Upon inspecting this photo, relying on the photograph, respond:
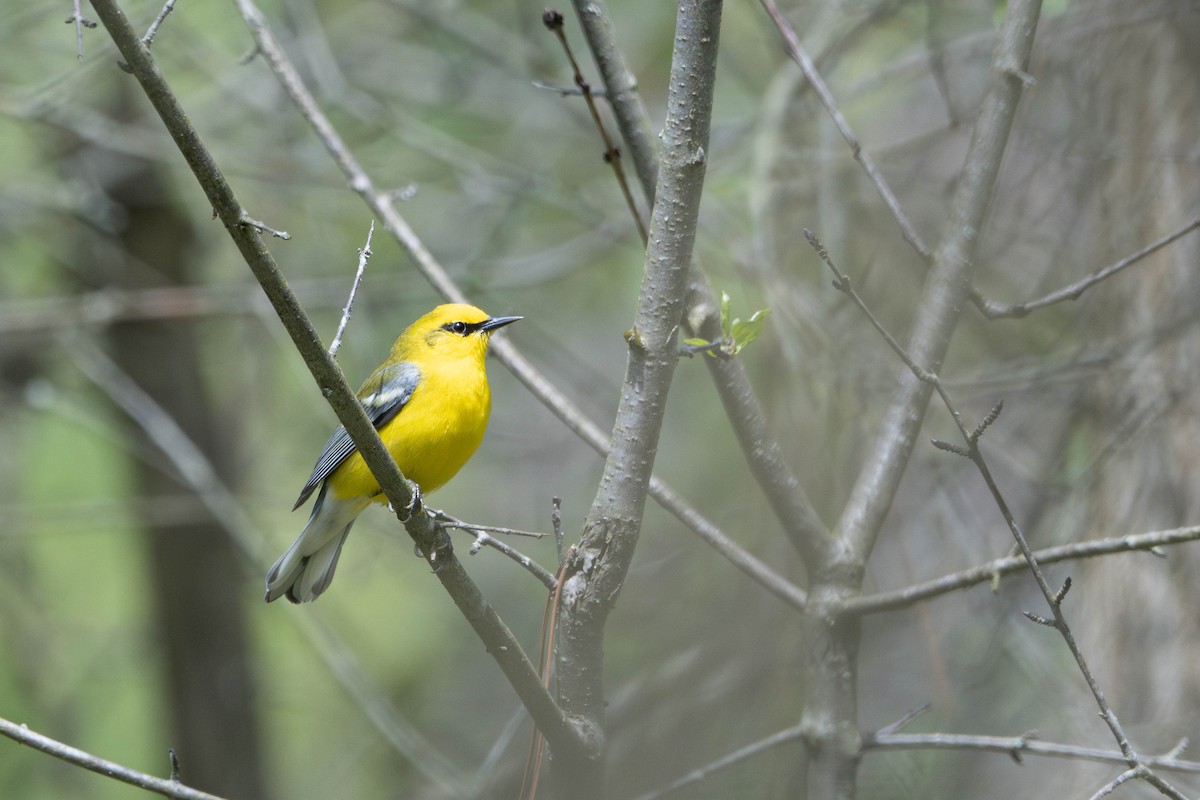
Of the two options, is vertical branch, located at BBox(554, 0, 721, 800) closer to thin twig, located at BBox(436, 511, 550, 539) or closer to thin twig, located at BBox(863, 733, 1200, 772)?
thin twig, located at BBox(436, 511, 550, 539)

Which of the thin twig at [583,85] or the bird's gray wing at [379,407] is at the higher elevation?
the thin twig at [583,85]

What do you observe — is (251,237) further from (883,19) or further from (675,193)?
(883,19)

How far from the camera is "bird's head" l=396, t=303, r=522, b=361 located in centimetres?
453

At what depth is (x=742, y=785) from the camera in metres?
3.31

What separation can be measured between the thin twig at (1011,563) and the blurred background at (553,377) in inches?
13.0

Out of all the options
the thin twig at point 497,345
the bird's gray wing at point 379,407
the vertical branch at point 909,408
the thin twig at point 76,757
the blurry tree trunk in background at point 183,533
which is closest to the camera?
the thin twig at point 76,757

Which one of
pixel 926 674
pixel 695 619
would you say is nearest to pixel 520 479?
pixel 926 674

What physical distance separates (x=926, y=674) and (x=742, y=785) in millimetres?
1458

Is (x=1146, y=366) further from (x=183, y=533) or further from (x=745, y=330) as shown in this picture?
(x=183, y=533)

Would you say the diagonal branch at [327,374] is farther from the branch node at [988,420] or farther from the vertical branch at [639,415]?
the branch node at [988,420]

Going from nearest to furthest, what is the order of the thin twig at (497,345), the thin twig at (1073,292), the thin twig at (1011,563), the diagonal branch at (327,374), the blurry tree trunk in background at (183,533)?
the diagonal branch at (327,374)
the thin twig at (1011,563)
the thin twig at (1073,292)
the thin twig at (497,345)
the blurry tree trunk in background at (183,533)

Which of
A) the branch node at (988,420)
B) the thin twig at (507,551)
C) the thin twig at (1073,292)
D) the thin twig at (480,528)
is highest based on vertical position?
the thin twig at (1073,292)

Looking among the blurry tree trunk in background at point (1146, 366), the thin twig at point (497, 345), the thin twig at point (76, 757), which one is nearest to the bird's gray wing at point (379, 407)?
the thin twig at point (497, 345)

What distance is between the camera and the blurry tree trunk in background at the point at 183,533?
7.27m
